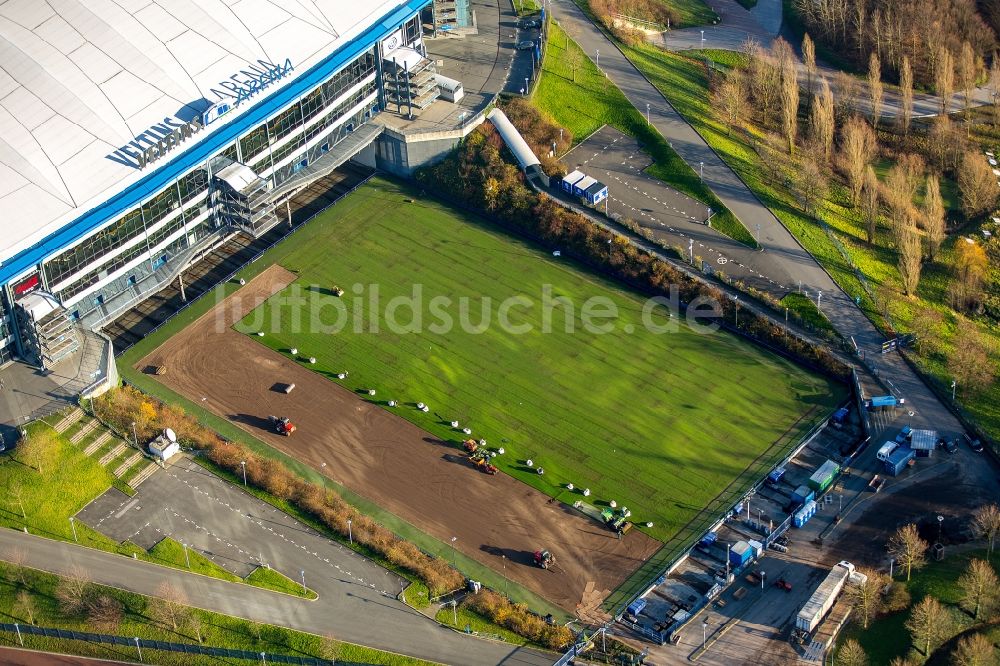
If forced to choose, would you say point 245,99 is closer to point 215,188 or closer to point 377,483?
point 215,188

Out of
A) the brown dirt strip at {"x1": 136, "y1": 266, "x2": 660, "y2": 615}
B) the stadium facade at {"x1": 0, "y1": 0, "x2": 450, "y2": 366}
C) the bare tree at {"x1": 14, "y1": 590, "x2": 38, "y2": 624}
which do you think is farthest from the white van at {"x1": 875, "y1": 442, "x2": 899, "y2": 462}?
the bare tree at {"x1": 14, "y1": 590, "x2": 38, "y2": 624}

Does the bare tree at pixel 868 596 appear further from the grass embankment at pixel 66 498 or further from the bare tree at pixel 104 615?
the bare tree at pixel 104 615

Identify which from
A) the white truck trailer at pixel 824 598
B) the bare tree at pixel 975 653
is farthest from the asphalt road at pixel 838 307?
the bare tree at pixel 975 653

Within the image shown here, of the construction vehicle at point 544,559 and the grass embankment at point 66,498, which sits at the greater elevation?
the grass embankment at point 66,498

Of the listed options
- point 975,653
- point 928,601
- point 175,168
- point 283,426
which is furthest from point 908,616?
point 175,168

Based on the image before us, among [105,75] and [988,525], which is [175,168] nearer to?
[105,75]

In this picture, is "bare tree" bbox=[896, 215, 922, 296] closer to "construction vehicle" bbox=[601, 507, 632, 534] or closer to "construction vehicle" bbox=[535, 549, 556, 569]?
"construction vehicle" bbox=[601, 507, 632, 534]
